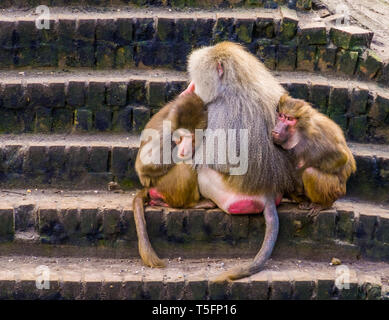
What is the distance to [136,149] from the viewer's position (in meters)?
5.73

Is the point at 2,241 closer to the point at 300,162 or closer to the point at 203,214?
the point at 203,214

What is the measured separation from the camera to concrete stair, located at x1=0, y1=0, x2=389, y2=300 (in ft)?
16.6

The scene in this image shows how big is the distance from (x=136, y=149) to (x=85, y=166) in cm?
43

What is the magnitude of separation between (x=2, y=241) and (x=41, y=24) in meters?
2.04

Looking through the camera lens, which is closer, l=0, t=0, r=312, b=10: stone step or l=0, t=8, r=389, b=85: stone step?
l=0, t=8, r=389, b=85: stone step

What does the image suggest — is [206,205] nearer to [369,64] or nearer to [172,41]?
[172,41]

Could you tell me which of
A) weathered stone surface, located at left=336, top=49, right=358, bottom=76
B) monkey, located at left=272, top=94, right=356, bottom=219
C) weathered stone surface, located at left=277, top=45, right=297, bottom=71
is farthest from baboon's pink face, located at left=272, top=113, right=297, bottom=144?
weathered stone surface, located at left=336, top=49, right=358, bottom=76

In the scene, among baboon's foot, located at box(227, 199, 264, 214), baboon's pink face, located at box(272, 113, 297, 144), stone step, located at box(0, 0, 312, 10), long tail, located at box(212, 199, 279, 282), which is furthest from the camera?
stone step, located at box(0, 0, 312, 10)

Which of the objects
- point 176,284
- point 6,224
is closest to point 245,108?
point 176,284

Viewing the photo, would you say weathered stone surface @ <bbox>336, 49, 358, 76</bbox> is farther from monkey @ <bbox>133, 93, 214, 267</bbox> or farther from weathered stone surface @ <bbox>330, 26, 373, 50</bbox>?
monkey @ <bbox>133, 93, 214, 267</bbox>

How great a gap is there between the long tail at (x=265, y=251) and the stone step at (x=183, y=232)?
0.55 ft

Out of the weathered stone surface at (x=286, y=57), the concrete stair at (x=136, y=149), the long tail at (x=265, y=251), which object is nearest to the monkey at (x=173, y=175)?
the concrete stair at (x=136, y=149)

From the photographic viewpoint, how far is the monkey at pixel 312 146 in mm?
5059

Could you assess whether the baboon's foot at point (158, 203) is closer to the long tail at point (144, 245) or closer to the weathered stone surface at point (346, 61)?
the long tail at point (144, 245)
